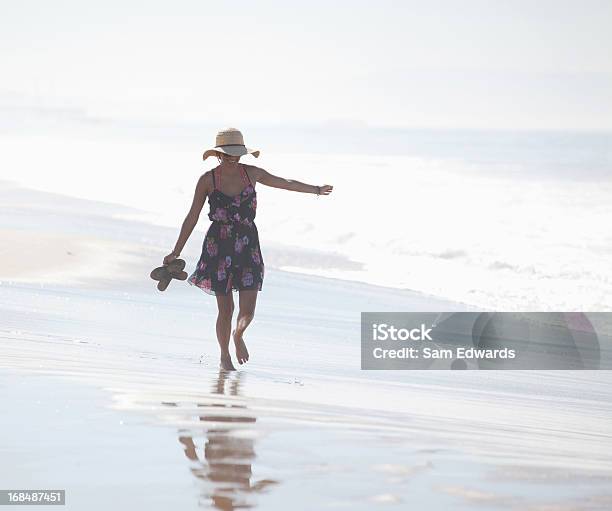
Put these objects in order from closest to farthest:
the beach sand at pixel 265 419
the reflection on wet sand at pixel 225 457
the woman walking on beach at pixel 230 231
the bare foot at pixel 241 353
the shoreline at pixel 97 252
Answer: the reflection on wet sand at pixel 225 457
the beach sand at pixel 265 419
the woman walking on beach at pixel 230 231
the bare foot at pixel 241 353
the shoreline at pixel 97 252

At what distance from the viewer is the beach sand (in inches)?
177

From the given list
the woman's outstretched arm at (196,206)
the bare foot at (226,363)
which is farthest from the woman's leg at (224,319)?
the woman's outstretched arm at (196,206)

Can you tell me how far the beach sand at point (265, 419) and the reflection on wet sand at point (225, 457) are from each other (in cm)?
1

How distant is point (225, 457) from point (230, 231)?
109 inches

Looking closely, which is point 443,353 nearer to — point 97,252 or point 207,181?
point 207,181

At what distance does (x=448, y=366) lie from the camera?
8.30 m

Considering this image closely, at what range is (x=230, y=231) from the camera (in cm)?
751

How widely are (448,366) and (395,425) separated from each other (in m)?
2.60

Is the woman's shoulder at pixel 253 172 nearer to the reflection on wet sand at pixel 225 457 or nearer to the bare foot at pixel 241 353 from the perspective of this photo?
the bare foot at pixel 241 353

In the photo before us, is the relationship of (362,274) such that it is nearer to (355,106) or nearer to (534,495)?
(534,495)

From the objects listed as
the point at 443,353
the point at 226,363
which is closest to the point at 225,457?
the point at 226,363

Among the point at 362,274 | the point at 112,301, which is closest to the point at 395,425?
the point at 112,301

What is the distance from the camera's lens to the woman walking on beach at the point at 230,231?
741cm

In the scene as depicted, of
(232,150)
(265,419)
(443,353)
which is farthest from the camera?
(443,353)
